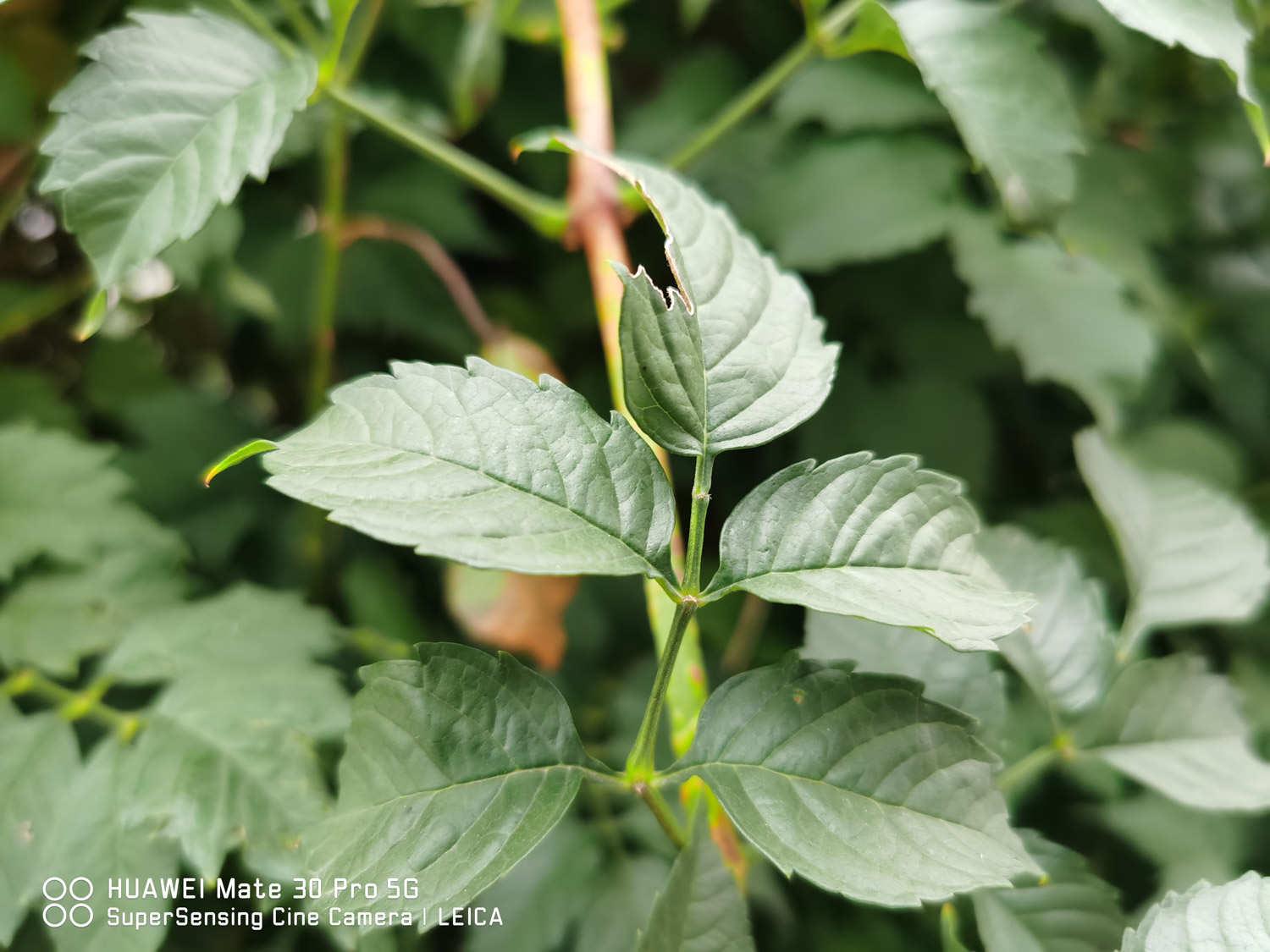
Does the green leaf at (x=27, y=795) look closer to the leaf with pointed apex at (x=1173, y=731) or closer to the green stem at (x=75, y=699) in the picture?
the green stem at (x=75, y=699)

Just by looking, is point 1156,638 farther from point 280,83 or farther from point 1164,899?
point 280,83

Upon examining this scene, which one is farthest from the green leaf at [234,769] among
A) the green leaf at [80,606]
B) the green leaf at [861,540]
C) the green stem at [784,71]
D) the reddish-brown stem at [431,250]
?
the green stem at [784,71]

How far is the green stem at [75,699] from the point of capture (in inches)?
26.8

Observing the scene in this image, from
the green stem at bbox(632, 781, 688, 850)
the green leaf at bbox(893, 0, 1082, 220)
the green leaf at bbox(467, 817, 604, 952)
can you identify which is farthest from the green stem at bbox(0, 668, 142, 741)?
the green leaf at bbox(893, 0, 1082, 220)

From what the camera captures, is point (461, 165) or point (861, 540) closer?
point (861, 540)

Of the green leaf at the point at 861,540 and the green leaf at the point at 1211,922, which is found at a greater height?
the green leaf at the point at 861,540

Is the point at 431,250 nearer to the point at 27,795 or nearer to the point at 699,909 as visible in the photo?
the point at 27,795

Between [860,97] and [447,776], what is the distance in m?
0.79

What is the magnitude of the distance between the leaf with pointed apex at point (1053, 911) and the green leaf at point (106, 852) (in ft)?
1.69

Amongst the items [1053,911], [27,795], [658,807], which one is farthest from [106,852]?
[1053,911]

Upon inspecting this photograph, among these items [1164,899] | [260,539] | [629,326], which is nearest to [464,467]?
[629,326]

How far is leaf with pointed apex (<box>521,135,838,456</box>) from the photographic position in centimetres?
47

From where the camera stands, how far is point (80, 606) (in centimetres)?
78

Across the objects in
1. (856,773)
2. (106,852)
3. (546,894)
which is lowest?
(546,894)
